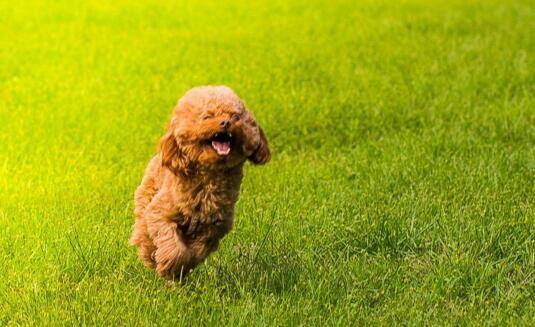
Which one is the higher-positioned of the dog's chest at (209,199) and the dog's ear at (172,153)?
the dog's ear at (172,153)

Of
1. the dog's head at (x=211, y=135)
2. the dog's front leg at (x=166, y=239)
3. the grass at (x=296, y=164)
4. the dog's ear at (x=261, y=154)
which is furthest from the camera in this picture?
the grass at (x=296, y=164)

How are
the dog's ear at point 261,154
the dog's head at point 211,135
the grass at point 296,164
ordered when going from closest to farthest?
the dog's head at point 211,135 < the dog's ear at point 261,154 < the grass at point 296,164

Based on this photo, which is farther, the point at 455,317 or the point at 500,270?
the point at 500,270

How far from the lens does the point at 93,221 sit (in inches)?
298

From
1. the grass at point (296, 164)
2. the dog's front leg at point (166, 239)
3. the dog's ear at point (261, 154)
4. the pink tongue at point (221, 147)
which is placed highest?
the pink tongue at point (221, 147)

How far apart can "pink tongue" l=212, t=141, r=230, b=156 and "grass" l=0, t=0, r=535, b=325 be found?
0.89 meters

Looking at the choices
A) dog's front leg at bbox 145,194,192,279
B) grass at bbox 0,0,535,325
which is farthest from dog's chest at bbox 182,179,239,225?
grass at bbox 0,0,535,325

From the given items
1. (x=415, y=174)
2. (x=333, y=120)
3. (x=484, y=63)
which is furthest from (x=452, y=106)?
(x=415, y=174)

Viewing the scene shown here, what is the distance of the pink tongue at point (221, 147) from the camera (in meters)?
5.43

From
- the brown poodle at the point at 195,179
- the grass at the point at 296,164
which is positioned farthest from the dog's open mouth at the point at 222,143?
the grass at the point at 296,164

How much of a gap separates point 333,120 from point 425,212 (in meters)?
4.55

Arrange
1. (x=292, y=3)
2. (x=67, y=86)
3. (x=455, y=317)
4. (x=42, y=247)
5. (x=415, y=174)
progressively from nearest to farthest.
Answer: (x=455, y=317), (x=42, y=247), (x=415, y=174), (x=67, y=86), (x=292, y=3)

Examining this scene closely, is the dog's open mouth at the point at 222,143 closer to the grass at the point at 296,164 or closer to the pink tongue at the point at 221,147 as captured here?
the pink tongue at the point at 221,147

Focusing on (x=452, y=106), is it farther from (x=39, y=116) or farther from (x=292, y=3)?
(x=292, y=3)
